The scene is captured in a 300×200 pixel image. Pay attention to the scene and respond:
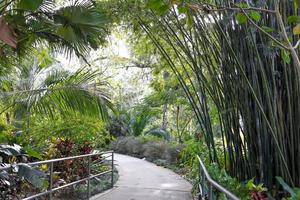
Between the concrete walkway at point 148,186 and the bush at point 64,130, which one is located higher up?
the bush at point 64,130

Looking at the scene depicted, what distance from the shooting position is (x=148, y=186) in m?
8.36

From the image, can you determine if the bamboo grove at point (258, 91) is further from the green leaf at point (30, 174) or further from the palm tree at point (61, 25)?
the green leaf at point (30, 174)

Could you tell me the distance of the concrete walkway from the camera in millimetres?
7180

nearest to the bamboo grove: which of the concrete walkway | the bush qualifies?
the concrete walkway

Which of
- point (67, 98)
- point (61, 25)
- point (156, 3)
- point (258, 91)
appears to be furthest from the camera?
point (67, 98)

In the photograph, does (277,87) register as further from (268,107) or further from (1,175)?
(1,175)

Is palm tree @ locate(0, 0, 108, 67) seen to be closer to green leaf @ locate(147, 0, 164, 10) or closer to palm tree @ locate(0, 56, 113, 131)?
palm tree @ locate(0, 56, 113, 131)

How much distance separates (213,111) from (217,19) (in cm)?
624

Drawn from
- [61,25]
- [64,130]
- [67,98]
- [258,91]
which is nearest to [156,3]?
[258,91]

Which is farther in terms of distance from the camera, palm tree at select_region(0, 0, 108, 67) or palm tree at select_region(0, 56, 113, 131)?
palm tree at select_region(0, 56, 113, 131)

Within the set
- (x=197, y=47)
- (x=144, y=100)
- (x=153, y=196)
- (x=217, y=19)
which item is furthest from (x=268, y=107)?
(x=144, y=100)

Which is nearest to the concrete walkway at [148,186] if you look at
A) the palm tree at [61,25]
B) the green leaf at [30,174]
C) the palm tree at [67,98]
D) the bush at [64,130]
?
the bush at [64,130]

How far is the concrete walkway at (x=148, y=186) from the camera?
7180 mm

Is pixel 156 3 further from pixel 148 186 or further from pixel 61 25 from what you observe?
pixel 148 186
